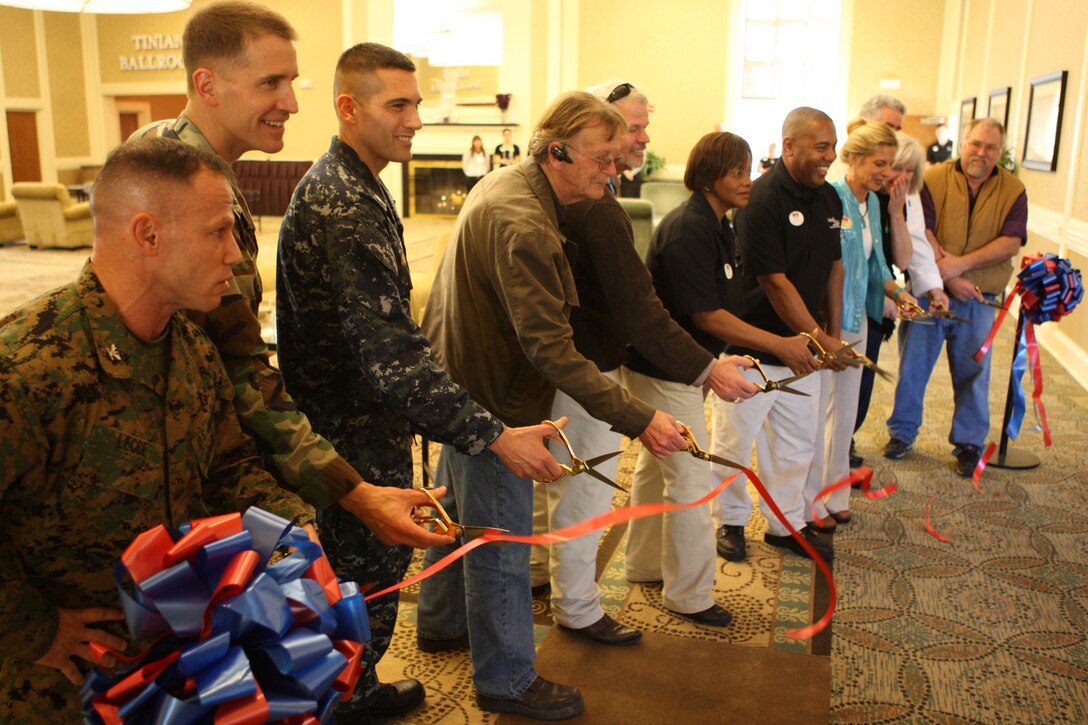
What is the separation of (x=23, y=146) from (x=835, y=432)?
63.4ft

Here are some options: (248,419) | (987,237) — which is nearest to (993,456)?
(987,237)

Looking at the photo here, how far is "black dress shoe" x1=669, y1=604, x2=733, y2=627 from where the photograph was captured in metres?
3.15

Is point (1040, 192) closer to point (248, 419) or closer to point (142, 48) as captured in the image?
point (248, 419)

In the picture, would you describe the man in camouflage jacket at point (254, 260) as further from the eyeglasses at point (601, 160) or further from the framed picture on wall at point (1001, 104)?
the framed picture on wall at point (1001, 104)

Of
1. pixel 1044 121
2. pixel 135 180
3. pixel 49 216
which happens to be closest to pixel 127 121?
pixel 49 216

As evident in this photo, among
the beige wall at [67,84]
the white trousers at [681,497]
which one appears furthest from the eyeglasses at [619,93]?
the beige wall at [67,84]

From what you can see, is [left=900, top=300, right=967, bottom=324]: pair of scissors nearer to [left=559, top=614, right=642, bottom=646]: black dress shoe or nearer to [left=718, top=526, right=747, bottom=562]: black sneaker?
[left=718, top=526, right=747, bottom=562]: black sneaker

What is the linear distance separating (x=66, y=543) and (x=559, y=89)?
17371mm

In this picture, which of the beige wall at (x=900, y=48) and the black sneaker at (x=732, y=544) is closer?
the black sneaker at (x=732, y=544)

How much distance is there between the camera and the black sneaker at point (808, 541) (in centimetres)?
371

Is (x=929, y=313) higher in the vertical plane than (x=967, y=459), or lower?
higher

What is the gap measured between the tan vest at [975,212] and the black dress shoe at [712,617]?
2580mm

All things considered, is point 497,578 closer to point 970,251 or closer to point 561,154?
point 561,154

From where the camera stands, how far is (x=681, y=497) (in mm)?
3039
